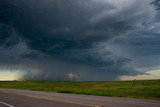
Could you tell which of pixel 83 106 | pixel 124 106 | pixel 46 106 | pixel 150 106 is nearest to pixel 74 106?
pixel 83 106

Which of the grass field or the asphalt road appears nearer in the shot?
the asphalt road

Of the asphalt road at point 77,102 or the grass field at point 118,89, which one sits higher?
the grass field at point 118,89

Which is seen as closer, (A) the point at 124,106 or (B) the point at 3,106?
(A) the point at 124,106

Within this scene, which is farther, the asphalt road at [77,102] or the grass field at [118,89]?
the grass field at [118,89]

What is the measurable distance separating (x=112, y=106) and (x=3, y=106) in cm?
678

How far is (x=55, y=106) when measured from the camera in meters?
17.7

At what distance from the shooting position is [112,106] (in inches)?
688

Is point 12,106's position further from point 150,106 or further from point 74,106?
point 150,106

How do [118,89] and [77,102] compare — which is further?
[118,89]

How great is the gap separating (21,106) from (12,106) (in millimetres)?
706

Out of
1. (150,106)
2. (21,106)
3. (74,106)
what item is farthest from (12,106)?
(150,106)

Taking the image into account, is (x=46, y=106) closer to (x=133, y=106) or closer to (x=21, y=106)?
(x=21, y=106)

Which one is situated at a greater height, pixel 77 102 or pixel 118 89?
pixel 118 89

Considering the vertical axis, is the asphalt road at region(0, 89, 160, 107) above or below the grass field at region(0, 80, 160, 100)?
below
